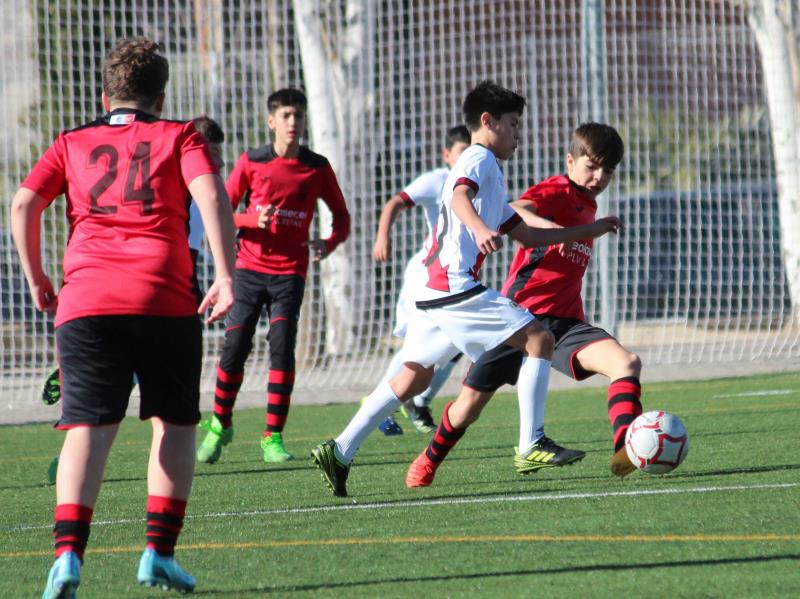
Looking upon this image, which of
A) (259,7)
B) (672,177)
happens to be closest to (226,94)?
(259,7)

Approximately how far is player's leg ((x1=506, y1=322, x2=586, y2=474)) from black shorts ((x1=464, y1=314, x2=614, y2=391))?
9cm

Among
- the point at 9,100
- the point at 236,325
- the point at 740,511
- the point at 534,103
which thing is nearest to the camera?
the point at 740,511

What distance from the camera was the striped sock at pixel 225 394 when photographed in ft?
25.9

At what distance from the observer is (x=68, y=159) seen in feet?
13.9

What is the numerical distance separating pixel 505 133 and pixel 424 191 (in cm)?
274

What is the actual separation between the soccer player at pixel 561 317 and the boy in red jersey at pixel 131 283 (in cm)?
232

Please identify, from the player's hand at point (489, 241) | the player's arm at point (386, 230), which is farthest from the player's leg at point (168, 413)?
the player's arm at point (386, 230)

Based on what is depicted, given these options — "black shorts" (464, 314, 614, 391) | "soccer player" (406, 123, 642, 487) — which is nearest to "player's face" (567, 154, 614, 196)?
"soccer player" (406, 123, 642, 487)

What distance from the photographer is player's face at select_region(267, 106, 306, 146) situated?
805 cm

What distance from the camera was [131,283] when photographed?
4.09 m

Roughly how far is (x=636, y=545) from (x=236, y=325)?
399cm

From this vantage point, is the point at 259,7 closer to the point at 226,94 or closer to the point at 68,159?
the point at 226,94

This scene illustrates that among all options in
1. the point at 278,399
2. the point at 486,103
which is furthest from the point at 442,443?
the point at 278,399

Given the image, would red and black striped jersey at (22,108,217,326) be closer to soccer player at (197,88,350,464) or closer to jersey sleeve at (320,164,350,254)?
soccer player at (197,88,350,464)
